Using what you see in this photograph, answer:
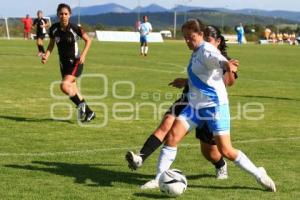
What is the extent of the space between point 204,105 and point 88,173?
1.71 meters

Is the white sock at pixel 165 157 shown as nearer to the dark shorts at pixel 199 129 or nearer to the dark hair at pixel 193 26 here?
the dark shorts at pixel 199 129

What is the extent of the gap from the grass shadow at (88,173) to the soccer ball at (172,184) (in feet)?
2.06

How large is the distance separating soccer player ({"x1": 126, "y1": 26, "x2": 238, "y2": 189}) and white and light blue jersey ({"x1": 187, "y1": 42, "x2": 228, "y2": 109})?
0.40 feet

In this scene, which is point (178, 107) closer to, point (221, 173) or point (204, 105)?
point (204, 105)

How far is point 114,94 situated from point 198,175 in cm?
843

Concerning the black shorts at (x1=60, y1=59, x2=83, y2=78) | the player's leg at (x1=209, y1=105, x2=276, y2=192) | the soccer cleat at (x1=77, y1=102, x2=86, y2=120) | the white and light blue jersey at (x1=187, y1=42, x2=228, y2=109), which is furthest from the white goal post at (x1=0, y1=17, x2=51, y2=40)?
the player's leg at (x1=209, y1=105, x2=276, y2=192)

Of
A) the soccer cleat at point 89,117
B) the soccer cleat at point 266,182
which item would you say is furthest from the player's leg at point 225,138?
the soccer cleat at point 89,117

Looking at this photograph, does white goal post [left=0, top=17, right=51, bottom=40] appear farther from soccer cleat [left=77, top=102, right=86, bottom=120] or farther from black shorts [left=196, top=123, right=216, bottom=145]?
black shorts [left=196, top=123, right=216, bottom=145]

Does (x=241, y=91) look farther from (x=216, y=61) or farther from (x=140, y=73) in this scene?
(x=216, y=61)

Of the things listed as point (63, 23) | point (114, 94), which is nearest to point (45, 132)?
point (63, 23)

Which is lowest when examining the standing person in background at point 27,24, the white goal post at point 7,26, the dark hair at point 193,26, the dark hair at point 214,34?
the white goal post at point 7,26

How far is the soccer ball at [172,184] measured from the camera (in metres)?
6.43

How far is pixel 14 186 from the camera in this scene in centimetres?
679

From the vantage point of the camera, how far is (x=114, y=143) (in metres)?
9.48
